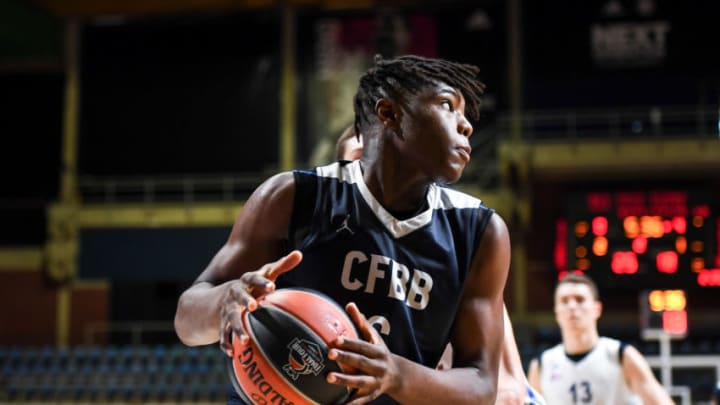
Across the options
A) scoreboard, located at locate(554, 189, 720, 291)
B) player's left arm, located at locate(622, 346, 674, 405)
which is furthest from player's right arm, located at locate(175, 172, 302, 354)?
scoreboard, located at locate(554, 189, 720, 291)

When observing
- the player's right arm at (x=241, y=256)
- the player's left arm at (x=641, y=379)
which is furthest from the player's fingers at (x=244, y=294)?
the player's left arm at (x=641, y=379)

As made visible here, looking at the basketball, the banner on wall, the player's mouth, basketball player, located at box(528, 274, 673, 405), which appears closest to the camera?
the basketball

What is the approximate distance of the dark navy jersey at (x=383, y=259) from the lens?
2.18 metres

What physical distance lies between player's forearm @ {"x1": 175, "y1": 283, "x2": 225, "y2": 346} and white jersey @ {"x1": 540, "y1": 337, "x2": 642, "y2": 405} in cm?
419

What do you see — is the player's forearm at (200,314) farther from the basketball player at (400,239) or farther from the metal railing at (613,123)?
the metal railing at (613,123)

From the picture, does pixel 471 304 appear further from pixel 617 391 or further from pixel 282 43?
pixel 282 43

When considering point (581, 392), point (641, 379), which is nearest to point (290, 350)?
point (641, 379)

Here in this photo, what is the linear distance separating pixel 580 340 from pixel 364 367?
4.57 metres

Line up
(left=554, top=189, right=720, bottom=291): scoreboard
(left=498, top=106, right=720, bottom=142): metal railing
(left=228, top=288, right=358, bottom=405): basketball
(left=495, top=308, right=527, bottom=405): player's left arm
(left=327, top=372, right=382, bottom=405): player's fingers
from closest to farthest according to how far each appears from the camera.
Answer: (left=327, top=372, right=382, bottom=405): player's fingers, (left=228, top=288, right=358, bottom=405): basketball, (left=495, top=308, right=527, bottom=405): player's left arm, (left=554, top=189, right=720, bottom=291): scoreboard, (left=498, top=106, right=720, bottom=142): metal railing

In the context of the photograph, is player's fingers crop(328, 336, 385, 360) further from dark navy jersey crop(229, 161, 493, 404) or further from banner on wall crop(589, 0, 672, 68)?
banner on wall crop(589, 0, 672, 68)

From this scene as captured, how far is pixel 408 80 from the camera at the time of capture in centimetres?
223

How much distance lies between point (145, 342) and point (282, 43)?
20.4ft

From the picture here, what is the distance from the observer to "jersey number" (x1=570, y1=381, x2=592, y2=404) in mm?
5832

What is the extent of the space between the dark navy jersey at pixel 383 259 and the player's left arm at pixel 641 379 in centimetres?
346
